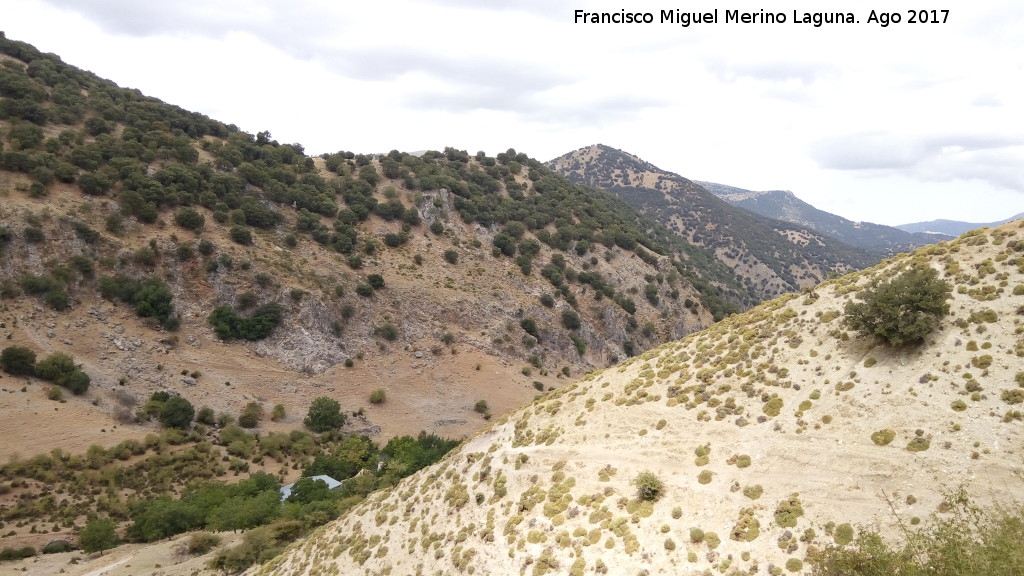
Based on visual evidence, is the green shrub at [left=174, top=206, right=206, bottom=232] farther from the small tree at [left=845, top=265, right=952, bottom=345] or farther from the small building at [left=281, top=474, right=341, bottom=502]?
the small tree at [left=845, top=265, right=952, bottom=345]

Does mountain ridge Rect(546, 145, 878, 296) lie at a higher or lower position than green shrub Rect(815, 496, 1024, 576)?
higher

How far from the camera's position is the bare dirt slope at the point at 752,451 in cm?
1342

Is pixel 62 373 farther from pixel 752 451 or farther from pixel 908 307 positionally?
pixel 908 307

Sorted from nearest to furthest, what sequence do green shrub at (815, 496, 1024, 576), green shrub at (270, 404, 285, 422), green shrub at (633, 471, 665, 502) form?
1. green shrub at (815, 496, 1024, 576)
2. green shrub at (633, 471, 665, 502)
3. green shrub at (270, 404, 285, 422)

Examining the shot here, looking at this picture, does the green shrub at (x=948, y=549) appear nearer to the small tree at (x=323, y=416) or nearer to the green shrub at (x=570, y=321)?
the small tree at (x=323, y=416)

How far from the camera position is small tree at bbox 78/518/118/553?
96.5ft

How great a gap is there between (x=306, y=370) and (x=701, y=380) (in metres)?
44.7

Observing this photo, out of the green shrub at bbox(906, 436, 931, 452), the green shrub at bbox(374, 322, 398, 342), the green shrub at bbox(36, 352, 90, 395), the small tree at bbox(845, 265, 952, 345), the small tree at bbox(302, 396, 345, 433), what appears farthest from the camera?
the green shrub at bbox(374, 322, 398, 342)

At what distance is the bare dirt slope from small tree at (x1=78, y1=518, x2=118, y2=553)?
14187 millimetres

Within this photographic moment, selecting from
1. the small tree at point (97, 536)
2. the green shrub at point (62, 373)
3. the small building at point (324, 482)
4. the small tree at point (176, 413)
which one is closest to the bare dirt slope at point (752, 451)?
the small building at point (324, 482)

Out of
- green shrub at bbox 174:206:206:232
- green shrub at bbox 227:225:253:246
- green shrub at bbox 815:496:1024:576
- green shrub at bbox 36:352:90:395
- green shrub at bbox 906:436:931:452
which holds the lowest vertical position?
green shrub at bbox 36:352:90:395

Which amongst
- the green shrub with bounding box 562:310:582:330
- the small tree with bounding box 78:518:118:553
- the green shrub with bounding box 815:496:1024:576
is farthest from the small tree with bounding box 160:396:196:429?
the green shrub with bounding box 815:496:1024:576

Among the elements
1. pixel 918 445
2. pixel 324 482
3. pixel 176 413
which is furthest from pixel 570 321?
pixel 918 445

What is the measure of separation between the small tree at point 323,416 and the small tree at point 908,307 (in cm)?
4346
